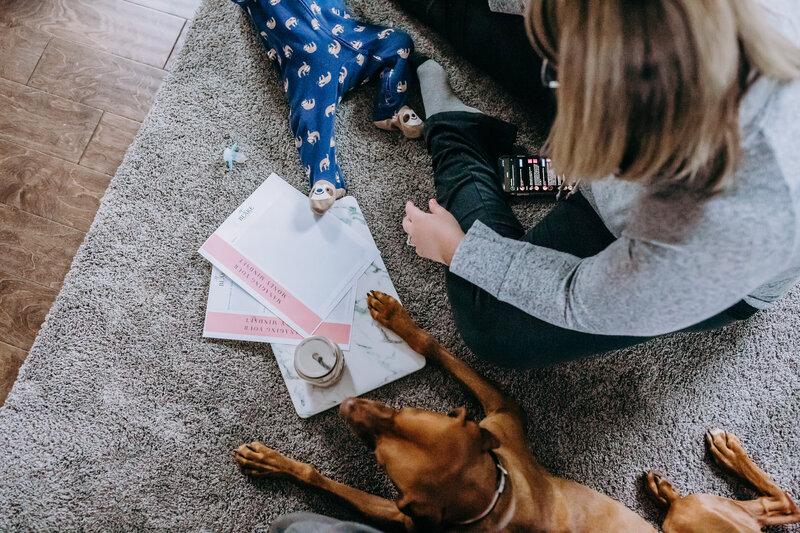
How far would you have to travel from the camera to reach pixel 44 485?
1316 mm

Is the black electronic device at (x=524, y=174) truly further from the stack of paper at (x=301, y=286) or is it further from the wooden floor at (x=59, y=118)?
the wooden floor at (x=59, y=118)

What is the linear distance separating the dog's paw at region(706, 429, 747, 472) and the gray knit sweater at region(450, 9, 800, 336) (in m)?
0.48

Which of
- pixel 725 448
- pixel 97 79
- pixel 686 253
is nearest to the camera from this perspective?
pixel 686 253

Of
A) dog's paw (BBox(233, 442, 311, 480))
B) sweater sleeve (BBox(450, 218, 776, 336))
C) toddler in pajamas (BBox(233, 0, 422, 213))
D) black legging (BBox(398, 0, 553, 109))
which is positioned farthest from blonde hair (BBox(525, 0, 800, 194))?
dog's paw (BBox(233, 442, 311, 480))

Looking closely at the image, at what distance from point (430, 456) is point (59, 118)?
4.36 feet

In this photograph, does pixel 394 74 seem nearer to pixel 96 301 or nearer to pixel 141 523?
pixel 96 301

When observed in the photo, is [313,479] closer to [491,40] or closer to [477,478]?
[477,478]

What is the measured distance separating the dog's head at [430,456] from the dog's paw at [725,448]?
0.68 meters

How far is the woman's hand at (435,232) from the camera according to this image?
119cm

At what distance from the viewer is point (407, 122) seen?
1.44 metres

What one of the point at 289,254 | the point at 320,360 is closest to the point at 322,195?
the point at 289,254

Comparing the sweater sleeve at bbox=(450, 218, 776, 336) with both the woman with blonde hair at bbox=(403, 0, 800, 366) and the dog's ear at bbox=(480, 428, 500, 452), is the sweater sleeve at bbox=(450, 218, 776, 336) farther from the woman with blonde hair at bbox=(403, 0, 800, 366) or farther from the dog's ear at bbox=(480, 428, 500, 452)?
the dog's ear at bbox=(480, 428, 500, 452)

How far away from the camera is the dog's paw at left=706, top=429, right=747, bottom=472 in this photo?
129 centimetres

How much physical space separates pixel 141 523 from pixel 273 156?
0.93 m
